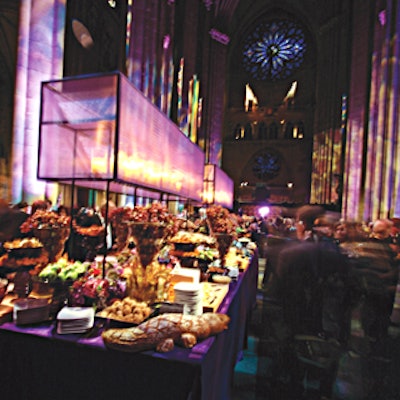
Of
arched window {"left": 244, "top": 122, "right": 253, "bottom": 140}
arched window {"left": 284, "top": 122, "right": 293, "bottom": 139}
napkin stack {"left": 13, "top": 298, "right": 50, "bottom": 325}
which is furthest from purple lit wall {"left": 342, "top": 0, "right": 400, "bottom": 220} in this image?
arched window {"left": 244, "top": 122, "right": 253, "bottom": 140}

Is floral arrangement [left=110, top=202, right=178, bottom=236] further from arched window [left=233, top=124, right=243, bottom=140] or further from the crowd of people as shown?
arched window [left=233, top=124, right=243, bottom=140]

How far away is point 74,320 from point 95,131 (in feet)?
6.21

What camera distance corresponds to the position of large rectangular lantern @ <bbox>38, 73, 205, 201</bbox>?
8.17 ft

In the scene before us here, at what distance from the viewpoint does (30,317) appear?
1.46m

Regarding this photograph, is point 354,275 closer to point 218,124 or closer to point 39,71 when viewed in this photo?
point 39,71

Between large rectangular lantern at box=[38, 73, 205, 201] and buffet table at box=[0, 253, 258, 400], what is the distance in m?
1.41

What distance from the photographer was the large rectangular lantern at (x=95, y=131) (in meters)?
2.49

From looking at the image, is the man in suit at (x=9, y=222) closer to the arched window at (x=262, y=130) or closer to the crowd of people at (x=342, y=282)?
the crowd of people at (x=342, y=282)

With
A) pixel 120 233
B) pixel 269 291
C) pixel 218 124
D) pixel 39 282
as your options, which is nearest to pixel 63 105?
pixel 120 233

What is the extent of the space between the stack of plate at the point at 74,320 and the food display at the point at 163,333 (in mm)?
146

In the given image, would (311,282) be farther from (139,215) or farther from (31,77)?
(31,77)

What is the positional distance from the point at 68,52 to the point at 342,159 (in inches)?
674

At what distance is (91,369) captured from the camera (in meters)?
1.30

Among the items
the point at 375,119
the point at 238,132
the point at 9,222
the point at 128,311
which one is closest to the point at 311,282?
the point at 128,311
